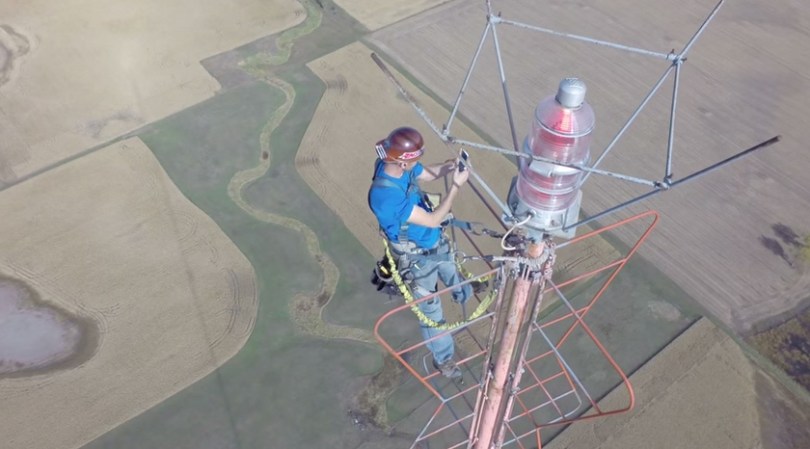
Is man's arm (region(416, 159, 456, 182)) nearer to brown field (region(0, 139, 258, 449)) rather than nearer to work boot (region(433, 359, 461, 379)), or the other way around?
work boot (region(433, 359, 461, 379))

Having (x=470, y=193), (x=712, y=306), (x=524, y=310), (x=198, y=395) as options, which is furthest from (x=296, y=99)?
(x=524, y=310)

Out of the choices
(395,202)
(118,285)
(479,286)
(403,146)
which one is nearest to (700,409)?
(479,286)

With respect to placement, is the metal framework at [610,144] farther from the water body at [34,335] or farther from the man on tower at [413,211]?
the water body at [34,335]

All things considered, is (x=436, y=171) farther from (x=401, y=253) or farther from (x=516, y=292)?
(x=516, y=292)

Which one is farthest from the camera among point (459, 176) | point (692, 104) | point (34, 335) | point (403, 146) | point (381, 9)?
point (381, 9)

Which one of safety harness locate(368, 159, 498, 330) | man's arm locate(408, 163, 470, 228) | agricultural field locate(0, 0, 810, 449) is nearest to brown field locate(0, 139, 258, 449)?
agricultural field locate(0, 0, 810, 449)

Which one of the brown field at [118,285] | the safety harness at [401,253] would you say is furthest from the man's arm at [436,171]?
the brown field at [118,285]

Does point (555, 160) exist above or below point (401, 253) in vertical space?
above
